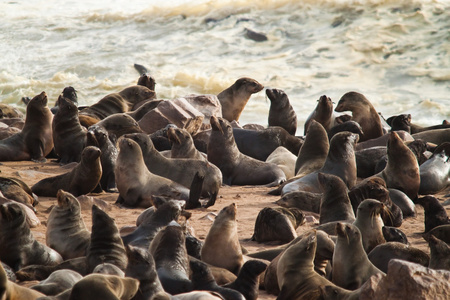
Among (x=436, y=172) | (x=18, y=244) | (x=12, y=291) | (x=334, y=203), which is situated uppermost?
(x=12, y=291)

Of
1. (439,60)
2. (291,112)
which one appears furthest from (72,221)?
(439,60)

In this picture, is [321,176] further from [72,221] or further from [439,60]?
[439,60]

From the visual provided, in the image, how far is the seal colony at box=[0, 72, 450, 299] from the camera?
15.0ft

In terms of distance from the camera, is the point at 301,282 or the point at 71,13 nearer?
the point at 301,282

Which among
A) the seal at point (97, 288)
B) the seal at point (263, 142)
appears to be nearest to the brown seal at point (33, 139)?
the seal at point (263, 142)

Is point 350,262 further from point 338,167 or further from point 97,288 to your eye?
point 338,167

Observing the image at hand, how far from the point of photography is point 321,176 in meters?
6.98

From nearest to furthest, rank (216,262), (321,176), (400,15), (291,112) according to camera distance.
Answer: (216,262) < (321,176) < (291,112) < (400,15)

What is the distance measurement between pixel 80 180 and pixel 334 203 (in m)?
2.90

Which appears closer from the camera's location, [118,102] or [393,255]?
[393,255]

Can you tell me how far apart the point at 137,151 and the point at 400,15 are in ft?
63.2

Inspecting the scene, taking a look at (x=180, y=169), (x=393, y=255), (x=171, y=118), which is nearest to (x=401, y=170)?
(x=180, y=169)

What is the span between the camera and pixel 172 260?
4.62m

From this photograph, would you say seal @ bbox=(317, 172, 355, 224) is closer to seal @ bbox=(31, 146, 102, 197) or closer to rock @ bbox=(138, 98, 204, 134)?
seal @ bbox=(31, 146, 102, 197)
